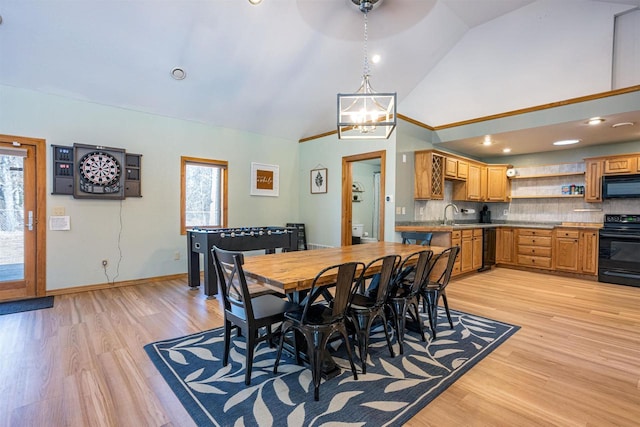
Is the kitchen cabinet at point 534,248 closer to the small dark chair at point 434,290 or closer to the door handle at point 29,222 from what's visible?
the small dark chair at point 434,290

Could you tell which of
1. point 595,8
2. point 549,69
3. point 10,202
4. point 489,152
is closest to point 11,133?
point 10,202

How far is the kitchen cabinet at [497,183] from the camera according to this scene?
640 centimetres

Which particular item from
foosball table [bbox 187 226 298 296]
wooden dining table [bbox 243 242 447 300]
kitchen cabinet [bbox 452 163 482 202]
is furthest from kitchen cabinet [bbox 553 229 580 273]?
foosball table [bbox 187 226 298 296]

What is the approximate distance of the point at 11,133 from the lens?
374 centimetres

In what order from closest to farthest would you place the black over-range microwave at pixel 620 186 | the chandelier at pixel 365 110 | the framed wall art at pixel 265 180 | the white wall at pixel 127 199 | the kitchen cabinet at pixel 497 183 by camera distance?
the chandelier at pixel 365 110 → the white wall at pixel 127 199 → the black over-range microwave at pixel 620 186 → the framed wall art at pixel 265 180 → the kitchen cabinet at pixel 497 183

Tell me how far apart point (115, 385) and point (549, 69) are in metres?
5.85

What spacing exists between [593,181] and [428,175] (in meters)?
2.90

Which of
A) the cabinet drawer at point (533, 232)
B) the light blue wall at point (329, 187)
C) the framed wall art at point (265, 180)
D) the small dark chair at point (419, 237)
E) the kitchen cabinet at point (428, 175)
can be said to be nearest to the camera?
the small dark chair at point (419, 237)

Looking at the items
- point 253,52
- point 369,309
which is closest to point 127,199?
point 253,52

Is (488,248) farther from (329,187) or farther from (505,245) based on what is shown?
(329,187)

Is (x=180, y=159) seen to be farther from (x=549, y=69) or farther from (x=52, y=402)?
(x=549, y=69)

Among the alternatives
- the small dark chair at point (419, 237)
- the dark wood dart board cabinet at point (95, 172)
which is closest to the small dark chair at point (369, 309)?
the small dark chair at point (419, 237)

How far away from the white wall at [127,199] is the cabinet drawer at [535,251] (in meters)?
5.18

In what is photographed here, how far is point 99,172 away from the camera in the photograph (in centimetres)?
421
